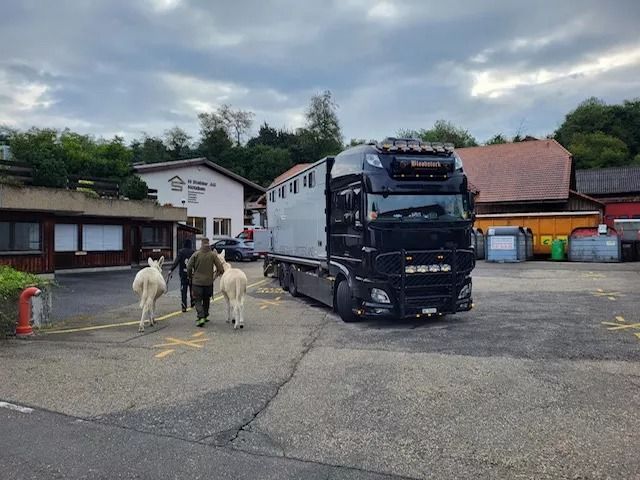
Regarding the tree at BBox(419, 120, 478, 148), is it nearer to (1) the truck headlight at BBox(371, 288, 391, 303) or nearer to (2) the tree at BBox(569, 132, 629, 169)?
(2) the tree at BBox(569, 132, 629, 169)

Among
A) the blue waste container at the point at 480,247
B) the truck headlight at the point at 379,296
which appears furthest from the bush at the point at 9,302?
the blue waste container at the point at 480,247

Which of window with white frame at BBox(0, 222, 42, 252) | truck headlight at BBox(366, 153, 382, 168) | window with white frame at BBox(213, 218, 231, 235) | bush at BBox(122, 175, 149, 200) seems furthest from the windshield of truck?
window with white frame at BBox(213, 218, 231, 235)

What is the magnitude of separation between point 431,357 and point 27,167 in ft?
59.7

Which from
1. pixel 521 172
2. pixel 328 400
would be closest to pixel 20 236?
pixel 328 400

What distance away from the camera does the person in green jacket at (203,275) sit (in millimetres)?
11242

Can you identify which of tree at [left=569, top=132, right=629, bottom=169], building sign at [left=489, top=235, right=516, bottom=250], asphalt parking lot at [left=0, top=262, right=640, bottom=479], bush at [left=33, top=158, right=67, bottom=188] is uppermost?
tree at [left=569, top=132, right=629, bottom=169]

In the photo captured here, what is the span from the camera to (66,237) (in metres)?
25.2

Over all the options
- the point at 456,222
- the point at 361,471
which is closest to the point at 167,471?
the point at 361,471

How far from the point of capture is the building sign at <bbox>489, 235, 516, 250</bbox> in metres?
30.3

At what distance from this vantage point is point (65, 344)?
30.6ft

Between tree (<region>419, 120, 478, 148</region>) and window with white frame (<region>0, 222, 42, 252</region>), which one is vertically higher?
tree (<region>419, 120, 478, 148</region>)

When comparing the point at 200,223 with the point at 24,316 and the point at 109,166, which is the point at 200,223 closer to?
the point at 109,166

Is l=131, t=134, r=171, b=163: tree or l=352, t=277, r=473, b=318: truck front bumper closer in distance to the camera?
l=352, t=277, r=473, b=318: truck front bumper

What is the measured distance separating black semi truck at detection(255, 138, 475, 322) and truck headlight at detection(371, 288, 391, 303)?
20mm
